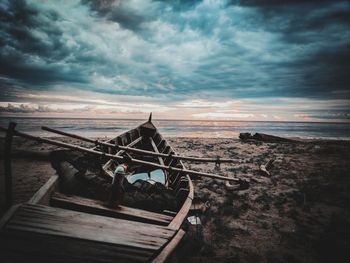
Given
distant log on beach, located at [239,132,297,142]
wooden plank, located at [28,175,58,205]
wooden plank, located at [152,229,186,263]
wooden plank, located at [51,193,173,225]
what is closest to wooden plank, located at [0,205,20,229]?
wooden plank, located at [28,175,58,205]

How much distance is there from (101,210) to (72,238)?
86 centimetres

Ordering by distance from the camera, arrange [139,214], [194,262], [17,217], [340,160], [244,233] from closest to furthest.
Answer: [17,217] < [139,214] < [194,262] < [244,233] < [340,160]

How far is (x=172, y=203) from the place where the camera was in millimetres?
3744

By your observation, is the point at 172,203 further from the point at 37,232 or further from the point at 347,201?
the point at 347,201

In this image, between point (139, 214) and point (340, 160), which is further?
point (340, 160)

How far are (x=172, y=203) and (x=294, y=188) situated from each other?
16.9 feet

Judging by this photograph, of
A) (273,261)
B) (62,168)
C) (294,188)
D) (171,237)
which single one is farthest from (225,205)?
(62,168)

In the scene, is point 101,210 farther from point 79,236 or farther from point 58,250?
point 58,250

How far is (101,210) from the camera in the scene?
10.1ft

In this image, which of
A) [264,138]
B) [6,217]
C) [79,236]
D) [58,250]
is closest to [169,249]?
[79,236]

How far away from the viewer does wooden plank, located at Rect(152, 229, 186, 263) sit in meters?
2.06

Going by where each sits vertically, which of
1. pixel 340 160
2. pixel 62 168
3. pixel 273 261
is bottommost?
pixel 273 261

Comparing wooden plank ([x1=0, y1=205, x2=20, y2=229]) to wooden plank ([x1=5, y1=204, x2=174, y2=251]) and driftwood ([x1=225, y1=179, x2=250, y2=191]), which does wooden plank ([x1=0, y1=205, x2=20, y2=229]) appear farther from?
driftwood ([x1=225, y1=179, x2=250, y2=191])

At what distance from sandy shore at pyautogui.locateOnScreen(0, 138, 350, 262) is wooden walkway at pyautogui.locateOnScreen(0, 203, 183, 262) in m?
1.54
